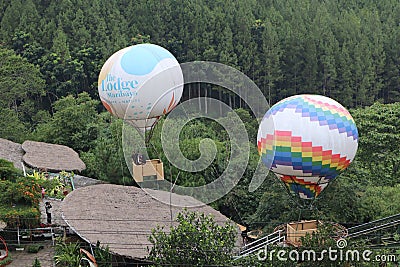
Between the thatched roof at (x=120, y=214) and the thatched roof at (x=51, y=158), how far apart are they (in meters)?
5.15

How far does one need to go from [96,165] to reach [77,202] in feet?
22.0

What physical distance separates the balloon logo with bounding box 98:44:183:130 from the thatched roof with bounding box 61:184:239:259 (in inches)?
94.1

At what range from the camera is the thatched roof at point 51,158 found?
64.3ft

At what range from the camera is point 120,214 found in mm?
13383

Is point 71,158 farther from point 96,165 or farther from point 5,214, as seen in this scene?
point 5,214

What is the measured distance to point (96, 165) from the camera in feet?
65.2

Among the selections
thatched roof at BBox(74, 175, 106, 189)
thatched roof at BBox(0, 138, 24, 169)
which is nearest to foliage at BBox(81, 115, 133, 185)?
thatched roof at BBox(74, 175, 106, 189)

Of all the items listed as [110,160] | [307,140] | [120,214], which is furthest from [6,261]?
[307,140]

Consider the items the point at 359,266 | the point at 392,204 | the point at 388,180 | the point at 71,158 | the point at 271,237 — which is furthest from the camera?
the point at 71,158

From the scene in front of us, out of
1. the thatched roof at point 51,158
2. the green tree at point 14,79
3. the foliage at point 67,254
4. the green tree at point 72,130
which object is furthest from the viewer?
the green tree at point 14,79

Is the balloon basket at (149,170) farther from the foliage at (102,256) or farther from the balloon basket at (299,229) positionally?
the foliage at (102,256)

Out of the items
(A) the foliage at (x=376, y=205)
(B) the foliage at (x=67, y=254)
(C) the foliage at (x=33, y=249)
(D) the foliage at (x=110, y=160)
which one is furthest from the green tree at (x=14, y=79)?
(A) the foliage at (x=376, y=205)

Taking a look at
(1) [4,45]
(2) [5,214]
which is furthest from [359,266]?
(1) [4,45]

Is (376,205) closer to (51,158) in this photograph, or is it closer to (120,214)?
(120,214)
